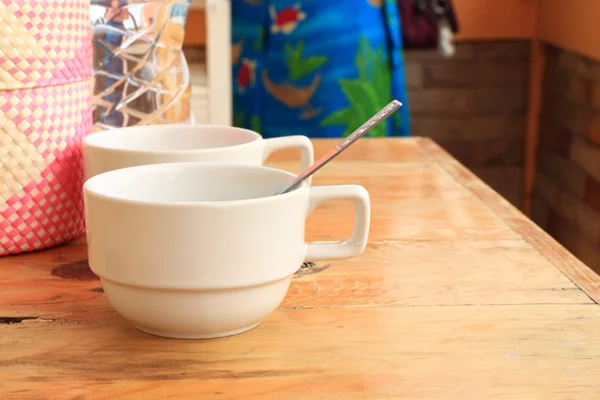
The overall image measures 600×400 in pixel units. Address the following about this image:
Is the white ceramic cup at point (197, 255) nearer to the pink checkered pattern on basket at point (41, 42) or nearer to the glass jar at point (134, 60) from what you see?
the pink checkered pattern on basket at point (41, 42)

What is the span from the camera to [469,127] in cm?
267

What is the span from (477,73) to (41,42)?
7.12 feet

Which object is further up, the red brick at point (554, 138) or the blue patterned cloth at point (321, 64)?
the blue patterned cloth at point (321, 64)

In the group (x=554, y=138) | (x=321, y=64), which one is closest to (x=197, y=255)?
(x=321, y=64)

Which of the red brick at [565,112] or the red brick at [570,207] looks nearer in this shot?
the red brick at [570,207]

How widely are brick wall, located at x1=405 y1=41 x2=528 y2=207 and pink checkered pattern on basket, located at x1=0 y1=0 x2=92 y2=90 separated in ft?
6.71

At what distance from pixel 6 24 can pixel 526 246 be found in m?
0.42

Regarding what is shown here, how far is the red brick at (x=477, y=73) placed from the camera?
263 cm

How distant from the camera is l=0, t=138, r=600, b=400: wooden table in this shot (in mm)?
433

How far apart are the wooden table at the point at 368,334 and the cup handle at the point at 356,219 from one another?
0.04 m

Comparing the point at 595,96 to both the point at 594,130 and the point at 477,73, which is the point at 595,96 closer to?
the point at 594,130

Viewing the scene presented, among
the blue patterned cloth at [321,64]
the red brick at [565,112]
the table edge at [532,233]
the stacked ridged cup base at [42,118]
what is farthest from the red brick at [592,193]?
the stacked ridged cup base at [42,118]

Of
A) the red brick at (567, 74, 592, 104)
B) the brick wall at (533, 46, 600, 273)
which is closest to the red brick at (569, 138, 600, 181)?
the brick wall at (533, 46, 600, 273)

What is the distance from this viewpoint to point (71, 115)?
660 mm
